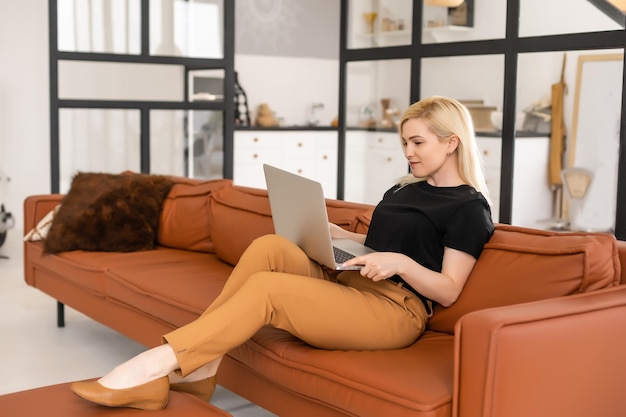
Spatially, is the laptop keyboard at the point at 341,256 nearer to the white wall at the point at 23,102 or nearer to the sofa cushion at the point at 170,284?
the sofa cushion at the point at 170,284

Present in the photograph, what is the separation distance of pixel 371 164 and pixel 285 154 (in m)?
2.94

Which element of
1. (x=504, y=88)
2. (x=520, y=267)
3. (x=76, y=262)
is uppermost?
(x=504, y=88)

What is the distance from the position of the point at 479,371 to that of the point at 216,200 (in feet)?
6.85

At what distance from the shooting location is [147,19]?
5.05m

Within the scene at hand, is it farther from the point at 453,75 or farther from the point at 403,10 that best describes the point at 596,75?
the point at 403,10

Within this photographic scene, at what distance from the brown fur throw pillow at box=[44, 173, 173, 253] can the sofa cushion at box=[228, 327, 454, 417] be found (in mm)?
1519

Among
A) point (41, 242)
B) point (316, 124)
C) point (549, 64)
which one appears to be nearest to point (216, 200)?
point (41, 242)

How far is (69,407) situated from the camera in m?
2.03

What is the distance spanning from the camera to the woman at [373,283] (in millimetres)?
2131

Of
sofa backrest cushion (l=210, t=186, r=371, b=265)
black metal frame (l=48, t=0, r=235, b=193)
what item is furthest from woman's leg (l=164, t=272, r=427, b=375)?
black metal frame (l=48, t=0, r=235, b=193)

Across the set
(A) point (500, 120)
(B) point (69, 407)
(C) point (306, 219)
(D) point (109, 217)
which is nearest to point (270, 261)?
(C) point (306, 219)

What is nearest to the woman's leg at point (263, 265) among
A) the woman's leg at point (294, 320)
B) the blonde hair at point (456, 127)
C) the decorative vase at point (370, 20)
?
the woman's leg at point (294, 320)

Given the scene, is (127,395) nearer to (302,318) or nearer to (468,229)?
(302,318)

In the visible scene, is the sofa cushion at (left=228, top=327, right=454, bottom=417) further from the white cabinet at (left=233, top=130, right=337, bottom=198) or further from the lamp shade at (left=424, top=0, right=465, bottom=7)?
the white cabinet at (left=233, top=130, right=337, bottom=198)
